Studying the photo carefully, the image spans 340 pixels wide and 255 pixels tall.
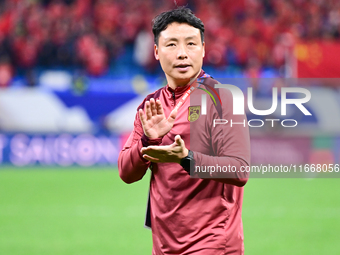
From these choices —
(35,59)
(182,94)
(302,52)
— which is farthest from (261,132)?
(182,94)

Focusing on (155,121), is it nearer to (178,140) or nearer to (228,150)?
(178,140)

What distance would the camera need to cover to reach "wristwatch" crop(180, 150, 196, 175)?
6.75 ft

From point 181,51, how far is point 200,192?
0.65 metres

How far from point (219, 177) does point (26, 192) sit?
24.0 ft

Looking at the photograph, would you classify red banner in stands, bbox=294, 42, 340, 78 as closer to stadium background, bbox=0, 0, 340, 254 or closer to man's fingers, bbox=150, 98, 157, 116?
stadium background, bbox=0, 0, 340, 254

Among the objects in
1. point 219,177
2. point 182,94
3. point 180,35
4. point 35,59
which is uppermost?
point 35,59

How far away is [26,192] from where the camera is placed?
879 centimetres

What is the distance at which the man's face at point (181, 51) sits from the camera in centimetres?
226

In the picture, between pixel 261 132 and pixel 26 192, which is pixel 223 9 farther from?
pixel 26 192

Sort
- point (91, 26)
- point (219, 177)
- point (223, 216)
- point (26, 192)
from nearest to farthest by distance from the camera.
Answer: point (219, 177) → point (223, 216) → point (26, 192) → point (91, 26)

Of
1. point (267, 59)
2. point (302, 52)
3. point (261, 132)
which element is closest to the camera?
point (261, 132)

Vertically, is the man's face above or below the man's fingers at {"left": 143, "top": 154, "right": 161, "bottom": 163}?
above

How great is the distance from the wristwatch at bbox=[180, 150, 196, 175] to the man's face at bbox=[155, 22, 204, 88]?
0.41 meters

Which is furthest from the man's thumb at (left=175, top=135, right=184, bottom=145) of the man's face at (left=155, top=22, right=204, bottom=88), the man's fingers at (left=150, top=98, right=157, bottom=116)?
the man's face at (left=155, top=22, right=204, bottom=88)
